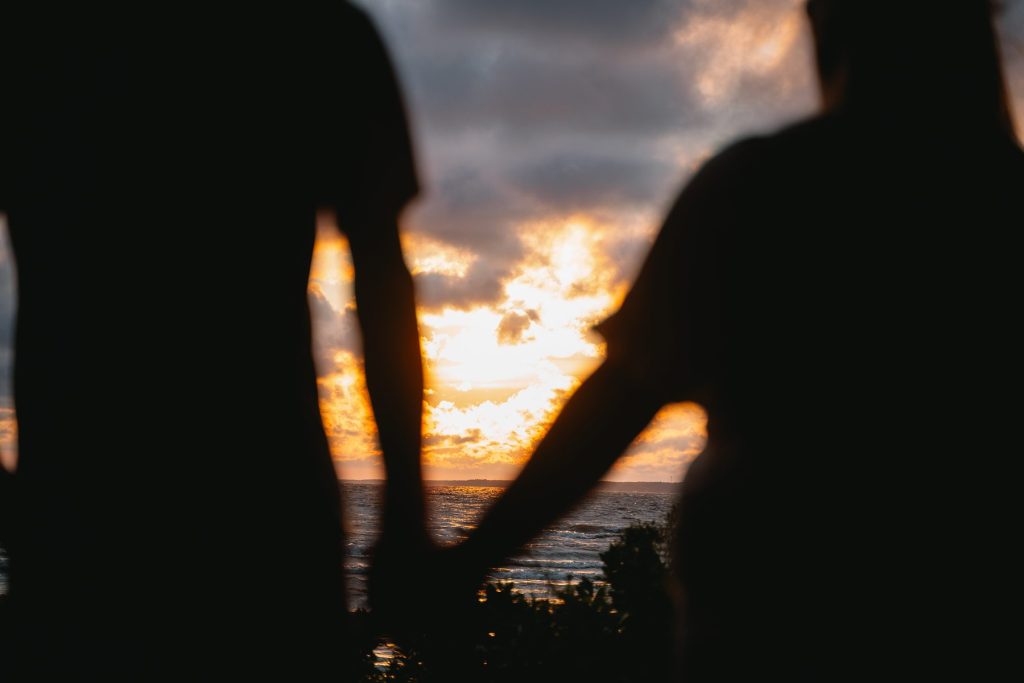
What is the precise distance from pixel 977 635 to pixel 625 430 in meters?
0.62

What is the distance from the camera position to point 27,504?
152cm

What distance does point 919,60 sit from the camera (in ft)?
4.50

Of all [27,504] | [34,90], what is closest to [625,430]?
[27,504]

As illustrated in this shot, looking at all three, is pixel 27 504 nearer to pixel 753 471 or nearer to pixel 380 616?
pixel 380 616

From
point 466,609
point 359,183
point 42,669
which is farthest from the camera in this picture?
point 359,183

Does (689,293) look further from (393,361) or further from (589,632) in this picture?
(589,632)

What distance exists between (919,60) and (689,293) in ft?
1.79

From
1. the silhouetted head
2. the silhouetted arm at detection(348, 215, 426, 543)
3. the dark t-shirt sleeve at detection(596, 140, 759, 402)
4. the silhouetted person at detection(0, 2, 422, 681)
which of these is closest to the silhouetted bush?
the silhouetted arm at detection(348, 215, 426, 543)

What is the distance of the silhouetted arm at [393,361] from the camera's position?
172 centimetres

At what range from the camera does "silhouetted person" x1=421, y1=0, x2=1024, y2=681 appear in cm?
117

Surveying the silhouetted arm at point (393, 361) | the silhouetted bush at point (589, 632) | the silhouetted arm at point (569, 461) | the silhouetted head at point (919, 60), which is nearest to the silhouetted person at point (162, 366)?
the silhouetted arm at point (393, 361)

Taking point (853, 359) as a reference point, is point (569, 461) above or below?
below

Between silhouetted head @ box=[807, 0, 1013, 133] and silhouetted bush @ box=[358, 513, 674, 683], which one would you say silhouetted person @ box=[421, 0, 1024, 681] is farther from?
→ silhouetted bush @ box=[358, 513, 674, 683]

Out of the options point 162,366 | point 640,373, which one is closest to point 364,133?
point 162,366
